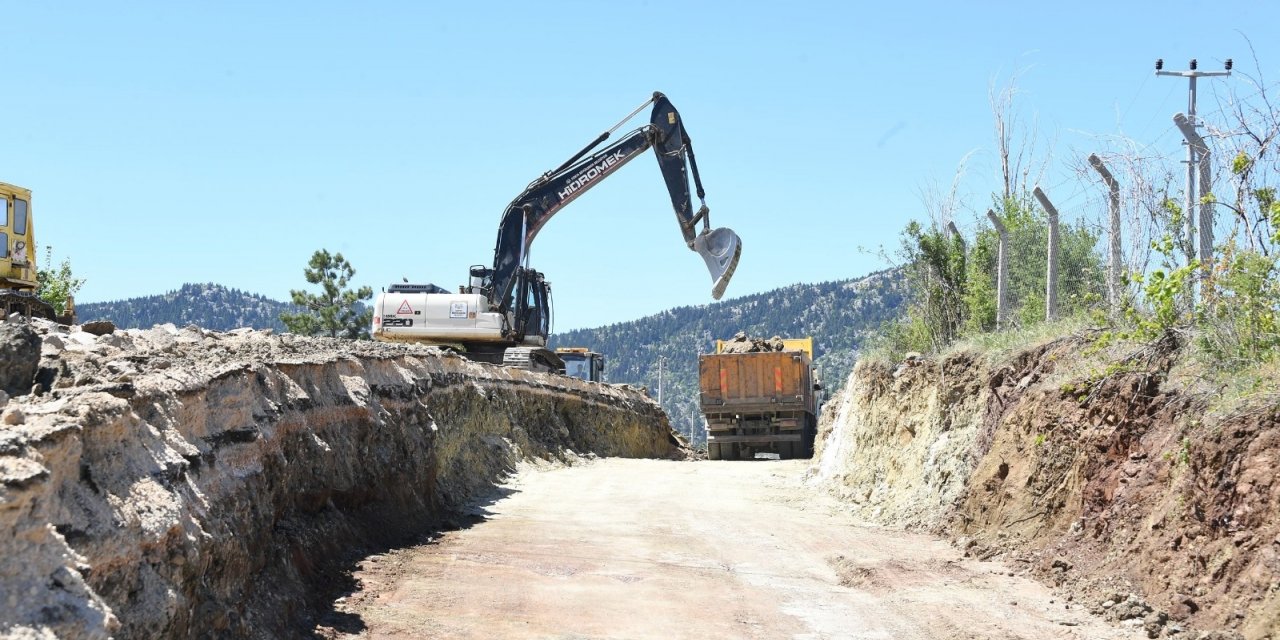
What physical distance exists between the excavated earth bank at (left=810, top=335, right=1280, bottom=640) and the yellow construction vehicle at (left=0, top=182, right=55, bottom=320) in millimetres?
14778

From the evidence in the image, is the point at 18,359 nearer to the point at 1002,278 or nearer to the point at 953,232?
the point at 1002,278

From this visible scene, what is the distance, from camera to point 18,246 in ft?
75.1

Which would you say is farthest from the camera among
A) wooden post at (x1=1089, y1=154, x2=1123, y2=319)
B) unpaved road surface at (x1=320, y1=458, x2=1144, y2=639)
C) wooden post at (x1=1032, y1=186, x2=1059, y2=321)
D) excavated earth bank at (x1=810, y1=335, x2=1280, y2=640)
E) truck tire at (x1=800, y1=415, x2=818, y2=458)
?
truck tire at (x1=800, y1=415, x2=818, y2=458)

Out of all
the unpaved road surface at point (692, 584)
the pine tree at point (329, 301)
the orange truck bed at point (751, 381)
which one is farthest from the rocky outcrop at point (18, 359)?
the pine tree at point (329, 301)

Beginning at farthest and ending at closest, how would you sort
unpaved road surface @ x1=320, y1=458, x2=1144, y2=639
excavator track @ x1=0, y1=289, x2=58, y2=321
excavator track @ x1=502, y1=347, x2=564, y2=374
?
1. excavator track @ x1=502, y1=347, x2=564, y2=374
2. excavator track @ x1=0, y1=289, x2=58, y2=321
3. unpaved road surface @ x1=320, y1=458, x2=1144, y2=639

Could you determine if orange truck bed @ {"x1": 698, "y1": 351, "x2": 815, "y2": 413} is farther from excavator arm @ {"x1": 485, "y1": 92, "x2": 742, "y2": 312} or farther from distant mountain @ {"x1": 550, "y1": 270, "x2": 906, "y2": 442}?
distant mountain @ {"x1": 550, "y1": 270, "x2": 906, "y2": 442}

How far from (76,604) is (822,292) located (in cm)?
18297

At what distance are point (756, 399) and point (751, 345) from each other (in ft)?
7.97

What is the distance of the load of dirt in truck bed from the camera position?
34688mm

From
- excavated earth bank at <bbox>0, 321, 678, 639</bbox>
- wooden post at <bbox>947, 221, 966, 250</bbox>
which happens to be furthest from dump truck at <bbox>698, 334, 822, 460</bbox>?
excavated earth bank at <bbox>0, 321, 678, 639</bbox>

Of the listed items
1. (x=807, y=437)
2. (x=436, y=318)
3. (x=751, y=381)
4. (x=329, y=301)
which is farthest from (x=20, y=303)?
(x=329, y=301)

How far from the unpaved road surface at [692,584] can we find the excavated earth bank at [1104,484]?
0.41 metres

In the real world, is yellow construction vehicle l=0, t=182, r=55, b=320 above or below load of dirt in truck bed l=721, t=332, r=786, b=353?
above

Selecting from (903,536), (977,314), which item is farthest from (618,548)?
(977,314)
